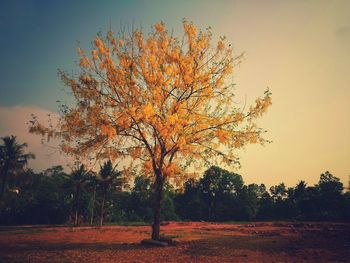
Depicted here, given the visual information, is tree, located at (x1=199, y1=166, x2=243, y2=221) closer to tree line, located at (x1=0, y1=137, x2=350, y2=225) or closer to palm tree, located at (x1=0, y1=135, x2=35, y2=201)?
tree line, located at (x1=0, y1=137, x2=350, y2=225)

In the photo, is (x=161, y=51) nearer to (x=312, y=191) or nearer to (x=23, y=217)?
(x=23, y=217)

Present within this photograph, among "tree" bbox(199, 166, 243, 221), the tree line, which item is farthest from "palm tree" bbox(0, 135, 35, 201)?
"tree" bbox(199, 166, 243, 221)

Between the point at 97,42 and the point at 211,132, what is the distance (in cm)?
751

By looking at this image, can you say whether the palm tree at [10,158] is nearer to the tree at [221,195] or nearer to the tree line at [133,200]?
the tree line at [133,200]

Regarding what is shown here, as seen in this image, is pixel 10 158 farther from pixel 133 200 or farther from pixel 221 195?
pixel 221 195

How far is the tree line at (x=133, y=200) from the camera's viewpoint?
4431cm

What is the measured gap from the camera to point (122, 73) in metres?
14.2

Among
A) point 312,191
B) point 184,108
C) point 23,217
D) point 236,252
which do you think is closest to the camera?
point 236,252

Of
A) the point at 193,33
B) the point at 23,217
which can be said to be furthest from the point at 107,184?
the point at 193,33

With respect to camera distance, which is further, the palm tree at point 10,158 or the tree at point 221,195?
the tree at point 221,195

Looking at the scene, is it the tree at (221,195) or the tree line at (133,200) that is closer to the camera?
the tree line at (133,200)

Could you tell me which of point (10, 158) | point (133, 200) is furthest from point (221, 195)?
point (10, 158)

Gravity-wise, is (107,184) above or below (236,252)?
above

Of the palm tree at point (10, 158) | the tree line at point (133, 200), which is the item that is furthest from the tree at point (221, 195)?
the palm tree at point (10, 158)
